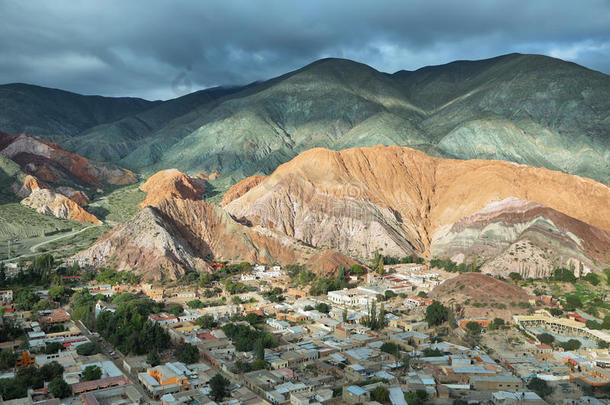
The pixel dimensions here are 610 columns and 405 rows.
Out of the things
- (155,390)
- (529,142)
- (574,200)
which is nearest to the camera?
(155,390)

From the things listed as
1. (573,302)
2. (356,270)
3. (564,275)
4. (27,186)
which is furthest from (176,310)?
(27,186)

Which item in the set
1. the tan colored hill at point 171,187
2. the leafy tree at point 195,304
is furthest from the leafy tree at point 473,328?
the tan colored hill at point 171,187

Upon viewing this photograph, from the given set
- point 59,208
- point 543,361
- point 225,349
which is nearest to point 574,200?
point 543,361

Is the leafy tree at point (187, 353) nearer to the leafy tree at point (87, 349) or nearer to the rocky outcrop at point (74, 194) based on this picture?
the leafy tree at point (87, 349)

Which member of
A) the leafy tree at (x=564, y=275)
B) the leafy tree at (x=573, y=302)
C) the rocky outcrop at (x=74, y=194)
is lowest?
the leafy tree at (x=573, y=302)

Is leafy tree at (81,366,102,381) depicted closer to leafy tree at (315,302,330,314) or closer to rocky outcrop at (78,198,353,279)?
leafy tree at (315,302,330,314)

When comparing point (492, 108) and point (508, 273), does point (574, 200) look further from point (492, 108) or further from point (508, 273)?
point (492, 108)
